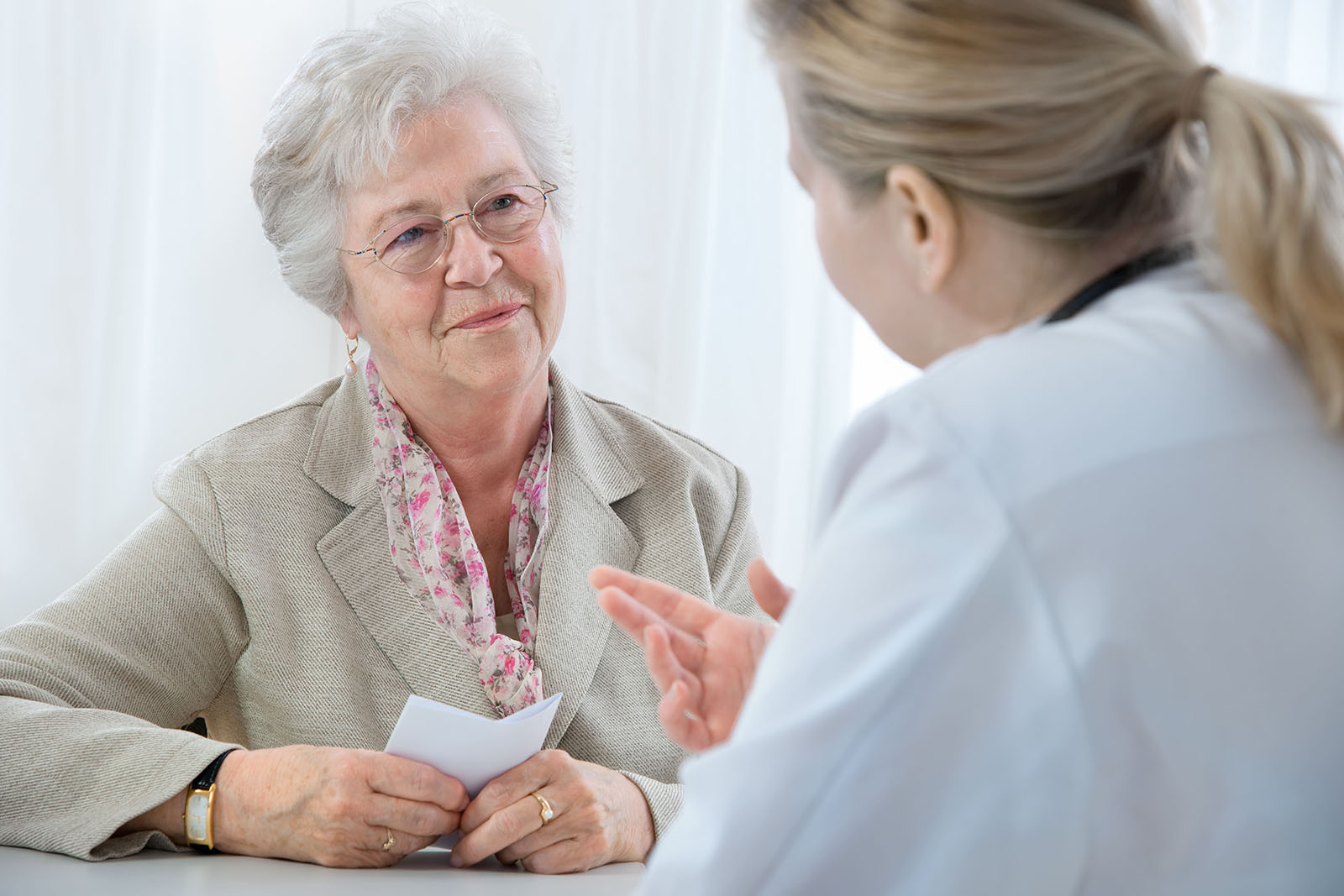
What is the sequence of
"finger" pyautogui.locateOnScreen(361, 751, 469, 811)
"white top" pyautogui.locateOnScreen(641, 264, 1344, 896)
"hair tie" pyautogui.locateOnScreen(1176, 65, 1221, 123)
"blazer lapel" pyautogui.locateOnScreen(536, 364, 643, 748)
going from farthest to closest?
"blazer lapel" pyautogui.locateOnScreen(536, 364, 643, 748) < "finger" pyautogui.locateOnScreen(361, 751, 469, 811) < "hair tie" pyautogui.locateOnScreen(1176, 65, 1221, 123) < "white top" pyautogui.locateOnScreen(641, 264, 1344, 896)

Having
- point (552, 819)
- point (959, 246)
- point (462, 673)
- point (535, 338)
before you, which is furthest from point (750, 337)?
point (959, 246)

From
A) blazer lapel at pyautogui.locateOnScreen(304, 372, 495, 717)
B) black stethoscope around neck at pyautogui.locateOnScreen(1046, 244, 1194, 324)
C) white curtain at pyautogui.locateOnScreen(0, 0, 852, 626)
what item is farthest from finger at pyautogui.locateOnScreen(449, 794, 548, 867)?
white curtain at pyautogui.locateOnScreen(0, 0, 852, 626)

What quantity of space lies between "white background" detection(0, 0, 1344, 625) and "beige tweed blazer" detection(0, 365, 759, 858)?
60 cm

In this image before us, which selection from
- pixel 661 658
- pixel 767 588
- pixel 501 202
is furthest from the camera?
pixel 501 202

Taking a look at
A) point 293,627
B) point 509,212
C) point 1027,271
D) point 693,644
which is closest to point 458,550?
point 293,627

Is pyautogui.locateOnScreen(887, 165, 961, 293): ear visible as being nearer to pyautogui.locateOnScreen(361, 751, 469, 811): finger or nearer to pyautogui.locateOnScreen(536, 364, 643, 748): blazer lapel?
pyautogui.locateOnScreen(361, 751, 469, 811): finger

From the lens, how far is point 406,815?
4.25 feet

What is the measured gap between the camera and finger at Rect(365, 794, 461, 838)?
1.29m

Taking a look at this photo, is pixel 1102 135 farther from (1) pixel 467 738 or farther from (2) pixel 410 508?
(2) pixel 410 508

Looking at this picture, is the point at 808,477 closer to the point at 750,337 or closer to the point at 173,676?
the point at 750,337

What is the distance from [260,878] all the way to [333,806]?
0.10 meters

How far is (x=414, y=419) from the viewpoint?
188 centimetres

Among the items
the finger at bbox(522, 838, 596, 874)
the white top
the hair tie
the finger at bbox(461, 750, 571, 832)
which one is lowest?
the finger at bbox(522, 838, 596, 874)

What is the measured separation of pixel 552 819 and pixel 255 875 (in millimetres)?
313
